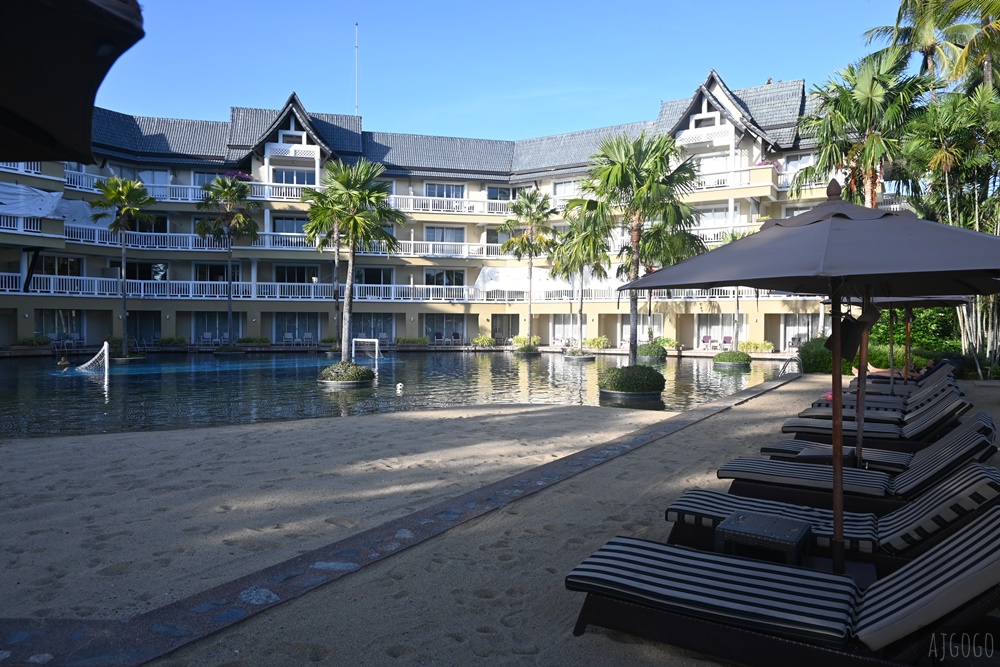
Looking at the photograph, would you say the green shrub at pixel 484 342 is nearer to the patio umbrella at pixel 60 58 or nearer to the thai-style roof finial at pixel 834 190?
the thai-style roof finial at pixel 834 190

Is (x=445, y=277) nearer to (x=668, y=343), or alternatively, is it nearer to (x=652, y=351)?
(x=668, y=343)

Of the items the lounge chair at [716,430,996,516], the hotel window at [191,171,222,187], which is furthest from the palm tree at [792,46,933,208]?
the hotel window at [191,171,222,187]

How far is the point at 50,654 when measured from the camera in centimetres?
360

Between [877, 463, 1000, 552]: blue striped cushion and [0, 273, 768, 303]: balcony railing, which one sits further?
[0, 273, 768, 303]: balcony railing

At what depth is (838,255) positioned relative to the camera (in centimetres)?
365

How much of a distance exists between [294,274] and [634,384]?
32734 mm

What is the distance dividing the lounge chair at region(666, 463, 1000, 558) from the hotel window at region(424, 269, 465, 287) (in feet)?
138

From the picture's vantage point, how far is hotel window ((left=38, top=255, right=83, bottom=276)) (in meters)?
37.5

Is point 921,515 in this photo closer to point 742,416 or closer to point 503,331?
point 742,416

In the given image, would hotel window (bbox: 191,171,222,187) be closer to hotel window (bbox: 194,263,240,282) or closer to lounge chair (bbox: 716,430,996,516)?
hotel window (bbox: 194,263,240,282)

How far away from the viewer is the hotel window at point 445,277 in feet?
153

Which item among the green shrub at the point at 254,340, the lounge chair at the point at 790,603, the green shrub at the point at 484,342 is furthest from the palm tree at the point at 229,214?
the lounge chair at the point at 790,603

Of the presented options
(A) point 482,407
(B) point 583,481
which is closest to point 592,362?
(A) point 482,407

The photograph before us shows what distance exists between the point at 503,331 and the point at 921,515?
42.2 m
